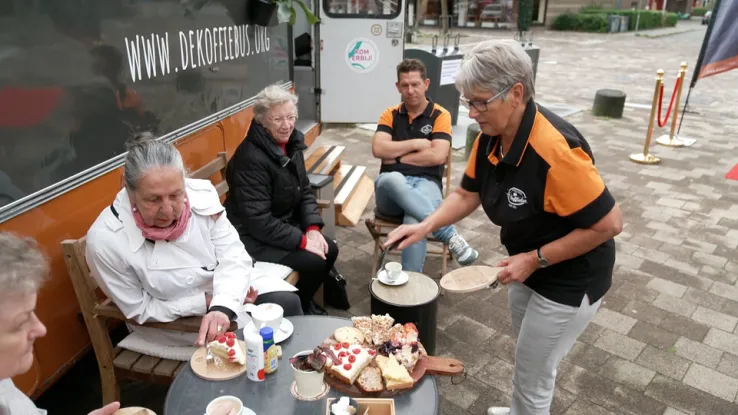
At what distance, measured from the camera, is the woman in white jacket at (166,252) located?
228 centimetres

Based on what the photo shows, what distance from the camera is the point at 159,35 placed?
9.89 feet

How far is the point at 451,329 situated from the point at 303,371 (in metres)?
2.02

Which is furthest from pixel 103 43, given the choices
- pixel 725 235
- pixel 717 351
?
pixel 725 235

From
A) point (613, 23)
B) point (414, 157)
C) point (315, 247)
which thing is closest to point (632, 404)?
point (315, 247)

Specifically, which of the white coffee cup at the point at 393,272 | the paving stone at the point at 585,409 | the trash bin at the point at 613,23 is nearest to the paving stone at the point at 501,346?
the paving stone at the point at 585,409

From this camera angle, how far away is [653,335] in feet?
12.0

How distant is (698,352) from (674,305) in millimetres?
615

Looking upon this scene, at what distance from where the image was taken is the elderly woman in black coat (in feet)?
10.7

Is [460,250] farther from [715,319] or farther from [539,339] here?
[715,319]

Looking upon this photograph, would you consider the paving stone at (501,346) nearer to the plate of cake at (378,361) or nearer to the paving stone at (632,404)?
the paving stone at (632,404)

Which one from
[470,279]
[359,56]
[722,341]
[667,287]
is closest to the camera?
[470,279]

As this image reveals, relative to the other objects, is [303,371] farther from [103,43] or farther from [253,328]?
[103,43]

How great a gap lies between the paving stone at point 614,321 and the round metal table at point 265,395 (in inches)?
90.3

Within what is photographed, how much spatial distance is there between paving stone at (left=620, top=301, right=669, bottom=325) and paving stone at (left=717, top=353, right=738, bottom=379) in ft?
1.54
